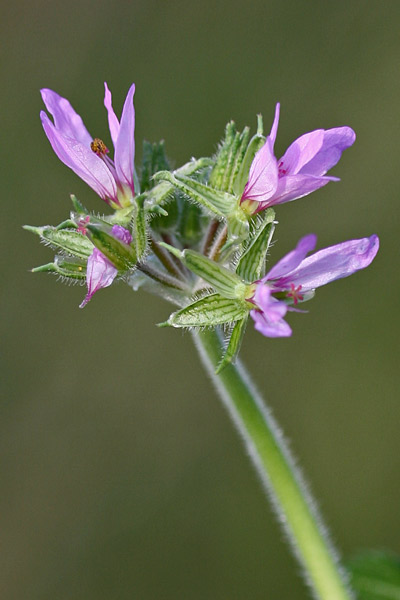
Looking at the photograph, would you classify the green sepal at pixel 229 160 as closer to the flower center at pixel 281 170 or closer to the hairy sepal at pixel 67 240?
the flower center at pixel 281 170

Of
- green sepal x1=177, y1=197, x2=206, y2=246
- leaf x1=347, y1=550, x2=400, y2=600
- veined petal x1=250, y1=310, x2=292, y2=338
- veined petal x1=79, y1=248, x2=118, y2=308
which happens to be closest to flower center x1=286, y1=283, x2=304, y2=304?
veined petal x1=250, y1=310, x2=292, y2=338

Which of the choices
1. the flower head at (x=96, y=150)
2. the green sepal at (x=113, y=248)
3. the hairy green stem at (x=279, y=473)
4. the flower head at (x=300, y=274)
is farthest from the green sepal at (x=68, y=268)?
the flower head at (x=300, y=274)

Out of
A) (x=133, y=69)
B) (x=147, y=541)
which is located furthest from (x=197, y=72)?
(x=147, y=541)


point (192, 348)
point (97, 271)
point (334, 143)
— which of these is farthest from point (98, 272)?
point (192, 348)

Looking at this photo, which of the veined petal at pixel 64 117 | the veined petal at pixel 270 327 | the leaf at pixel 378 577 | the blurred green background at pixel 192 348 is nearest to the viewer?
the veined petal at pixel 270 327

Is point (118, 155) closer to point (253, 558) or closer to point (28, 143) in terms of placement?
point (253, 558)
